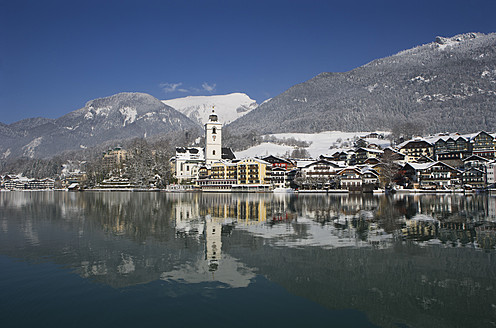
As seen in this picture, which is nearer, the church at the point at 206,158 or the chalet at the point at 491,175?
A: the chalet at the point at 491,175

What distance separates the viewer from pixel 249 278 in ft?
38.2

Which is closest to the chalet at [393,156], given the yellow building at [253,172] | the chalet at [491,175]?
the chalet at [491,175]

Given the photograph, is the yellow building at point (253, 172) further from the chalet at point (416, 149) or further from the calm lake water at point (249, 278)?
the calm lake water at point (249, 278)

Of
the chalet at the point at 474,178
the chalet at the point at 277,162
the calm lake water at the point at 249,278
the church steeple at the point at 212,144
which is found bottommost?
the calm lake water at the point at 249,278

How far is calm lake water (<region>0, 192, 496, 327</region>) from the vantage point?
8664 millimetres

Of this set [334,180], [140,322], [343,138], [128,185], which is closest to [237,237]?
[140,322]

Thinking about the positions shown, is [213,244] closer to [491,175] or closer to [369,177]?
[369,177]

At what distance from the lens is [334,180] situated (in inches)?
3307

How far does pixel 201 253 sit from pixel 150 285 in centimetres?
422

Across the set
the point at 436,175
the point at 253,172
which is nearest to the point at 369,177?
the point at 436,175

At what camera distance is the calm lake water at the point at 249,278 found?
866 cm

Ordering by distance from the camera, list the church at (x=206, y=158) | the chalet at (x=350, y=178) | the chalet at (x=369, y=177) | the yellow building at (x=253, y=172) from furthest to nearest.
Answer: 1. the church at (x=206, y=158)
2. the yellow building at (x=253, y=172)
3. the chalet at (x=369, y=177)
4. the chalet at (x=350, y=178)

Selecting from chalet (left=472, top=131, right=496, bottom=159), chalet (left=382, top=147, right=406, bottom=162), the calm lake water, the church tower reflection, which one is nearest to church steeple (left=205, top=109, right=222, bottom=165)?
chalet (left=382, top=147, right=406, bottom=162)

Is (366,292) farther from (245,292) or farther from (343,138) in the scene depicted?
(343,138)
